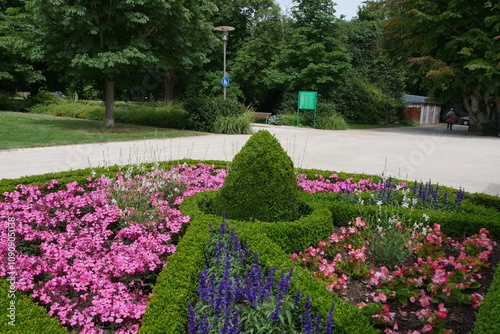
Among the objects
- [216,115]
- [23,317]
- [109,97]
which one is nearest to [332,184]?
[23,317]

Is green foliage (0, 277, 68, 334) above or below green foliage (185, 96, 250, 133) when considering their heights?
below

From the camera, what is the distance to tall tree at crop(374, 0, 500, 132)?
18.2 m

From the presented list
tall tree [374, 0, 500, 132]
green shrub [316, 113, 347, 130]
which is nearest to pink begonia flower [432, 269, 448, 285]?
tall tree [374, 0, 500, 132]

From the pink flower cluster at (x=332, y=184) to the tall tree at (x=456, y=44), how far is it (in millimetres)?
14904

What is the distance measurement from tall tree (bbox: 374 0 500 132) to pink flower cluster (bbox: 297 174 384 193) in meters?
14.9

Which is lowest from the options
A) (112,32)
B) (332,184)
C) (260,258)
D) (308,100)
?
(260,258)

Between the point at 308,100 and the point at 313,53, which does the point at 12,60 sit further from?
the point at 313,53

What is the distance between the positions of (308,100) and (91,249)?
2010 cm

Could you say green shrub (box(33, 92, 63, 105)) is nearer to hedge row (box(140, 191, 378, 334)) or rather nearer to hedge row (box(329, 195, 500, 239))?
hedge row (box(140, 191, 378, 334))

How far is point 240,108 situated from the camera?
1716cm

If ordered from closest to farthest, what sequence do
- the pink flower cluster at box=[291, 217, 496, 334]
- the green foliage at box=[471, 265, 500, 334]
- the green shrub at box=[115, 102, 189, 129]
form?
the green foliage at box=[471, 265, 500, 334], the pink flower cluster at box=[291, 217, 496, 334], the green shrub at box=[115, 102, 189, 129]

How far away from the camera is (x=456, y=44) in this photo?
19.4 m

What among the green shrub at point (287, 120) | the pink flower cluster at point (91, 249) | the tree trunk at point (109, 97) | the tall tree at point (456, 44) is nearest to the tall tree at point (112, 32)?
the tree trunk at point (109, 97)

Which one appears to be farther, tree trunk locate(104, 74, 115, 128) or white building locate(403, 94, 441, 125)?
white building locate(403, 94, 441, 125)
